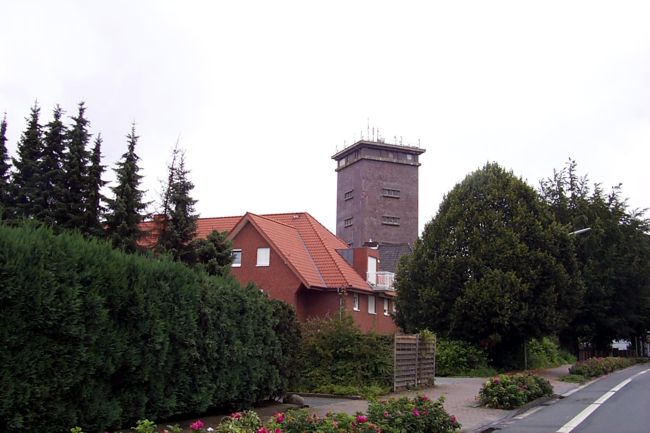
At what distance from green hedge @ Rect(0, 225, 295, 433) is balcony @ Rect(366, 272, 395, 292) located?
90.3ft

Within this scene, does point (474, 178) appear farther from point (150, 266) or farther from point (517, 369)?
point (150, 266)

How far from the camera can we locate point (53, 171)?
76.5 feet

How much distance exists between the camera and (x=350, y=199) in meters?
88.1

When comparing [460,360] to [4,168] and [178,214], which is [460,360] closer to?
[178,214]

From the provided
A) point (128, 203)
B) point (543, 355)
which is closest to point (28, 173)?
point (128, 203)

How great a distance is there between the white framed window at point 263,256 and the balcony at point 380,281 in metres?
7.41

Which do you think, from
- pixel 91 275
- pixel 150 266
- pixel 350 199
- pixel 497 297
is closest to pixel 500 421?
pixel 150 266

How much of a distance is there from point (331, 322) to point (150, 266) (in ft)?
29.9

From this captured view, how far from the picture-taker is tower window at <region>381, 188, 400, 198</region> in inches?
3370

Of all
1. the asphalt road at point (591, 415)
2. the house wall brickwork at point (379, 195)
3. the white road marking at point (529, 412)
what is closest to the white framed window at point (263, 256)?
the asphalt road at point (591, 415)

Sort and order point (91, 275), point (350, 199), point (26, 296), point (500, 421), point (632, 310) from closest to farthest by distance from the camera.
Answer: point (26, 296) < point (91, 275) < point (500, 421) < point (632, 310) < point (350, 199)

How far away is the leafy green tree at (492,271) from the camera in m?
27.3

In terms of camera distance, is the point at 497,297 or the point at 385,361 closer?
the point at 385,361

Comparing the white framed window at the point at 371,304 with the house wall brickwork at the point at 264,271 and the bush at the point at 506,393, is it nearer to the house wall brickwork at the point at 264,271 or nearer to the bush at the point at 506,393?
the house wall brickwork at the point at 264,271
